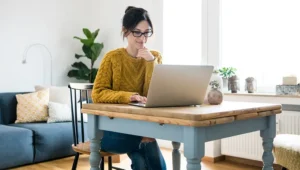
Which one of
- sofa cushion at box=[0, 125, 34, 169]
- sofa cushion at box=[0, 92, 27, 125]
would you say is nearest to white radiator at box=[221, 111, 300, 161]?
sofa cushion at box=[0, 125, 34, 169]

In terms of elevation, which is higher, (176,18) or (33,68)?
(176,18)

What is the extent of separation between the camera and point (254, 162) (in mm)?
3328

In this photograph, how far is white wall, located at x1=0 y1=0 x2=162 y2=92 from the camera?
4.17 meters

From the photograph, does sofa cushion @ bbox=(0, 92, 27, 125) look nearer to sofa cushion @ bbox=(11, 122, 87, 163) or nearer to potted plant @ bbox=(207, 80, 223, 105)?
sofa cushion @ bbox=(11, 122, 87, 163)

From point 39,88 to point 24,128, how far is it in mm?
765

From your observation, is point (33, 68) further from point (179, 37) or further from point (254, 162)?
point (254, 162)

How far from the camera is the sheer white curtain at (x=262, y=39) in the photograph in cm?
317

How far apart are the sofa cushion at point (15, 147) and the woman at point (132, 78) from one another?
5.49 feet

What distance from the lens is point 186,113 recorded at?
4.24ft

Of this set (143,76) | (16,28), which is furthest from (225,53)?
(16,28)

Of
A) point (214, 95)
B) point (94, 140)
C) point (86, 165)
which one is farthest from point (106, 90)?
point (86, 165)

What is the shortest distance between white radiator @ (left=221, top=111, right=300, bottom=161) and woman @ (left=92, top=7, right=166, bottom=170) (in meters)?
1.60

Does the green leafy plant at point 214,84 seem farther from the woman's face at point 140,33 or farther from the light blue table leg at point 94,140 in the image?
the light blue table leg at point 94,140

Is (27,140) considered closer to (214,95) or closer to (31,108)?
(31,108)
